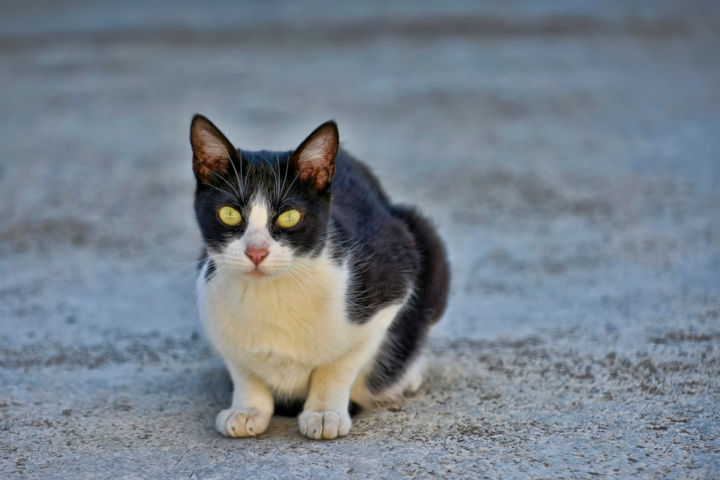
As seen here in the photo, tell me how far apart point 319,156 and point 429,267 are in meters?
0.79

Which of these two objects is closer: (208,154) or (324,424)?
(208,154)

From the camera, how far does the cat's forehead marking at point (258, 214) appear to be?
2.63 meters

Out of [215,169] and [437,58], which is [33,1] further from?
[215,169]

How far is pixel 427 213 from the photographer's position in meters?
5.36

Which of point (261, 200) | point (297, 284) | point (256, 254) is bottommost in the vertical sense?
point (297, 284)

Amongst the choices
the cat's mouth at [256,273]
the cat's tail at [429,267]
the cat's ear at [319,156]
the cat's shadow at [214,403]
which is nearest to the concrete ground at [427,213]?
the cat's shadow at [214,403]

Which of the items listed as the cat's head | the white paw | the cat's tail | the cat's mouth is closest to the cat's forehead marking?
the cat's head

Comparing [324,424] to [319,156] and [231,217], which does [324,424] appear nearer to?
[231,217]

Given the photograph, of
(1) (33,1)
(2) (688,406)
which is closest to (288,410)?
(2) (688,406)

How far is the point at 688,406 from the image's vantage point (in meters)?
2.96

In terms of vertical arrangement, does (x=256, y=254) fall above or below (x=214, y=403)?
above

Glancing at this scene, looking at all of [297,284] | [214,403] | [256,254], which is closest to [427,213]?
[214,403]

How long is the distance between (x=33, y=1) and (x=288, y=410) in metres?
9.55

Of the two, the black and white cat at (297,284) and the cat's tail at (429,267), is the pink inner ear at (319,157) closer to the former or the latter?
the black and white cat at (297,284)
